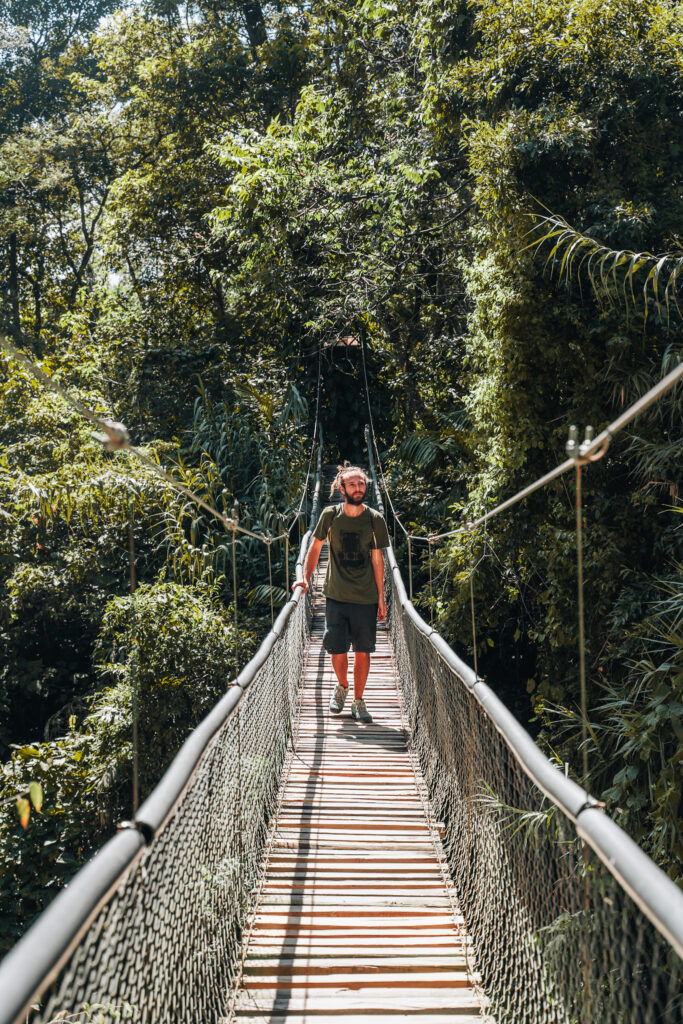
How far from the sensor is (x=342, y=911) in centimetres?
228

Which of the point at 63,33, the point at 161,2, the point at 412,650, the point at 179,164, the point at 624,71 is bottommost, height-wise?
the point at 412,650

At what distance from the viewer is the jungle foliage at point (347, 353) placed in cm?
461

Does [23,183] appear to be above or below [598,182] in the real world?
above

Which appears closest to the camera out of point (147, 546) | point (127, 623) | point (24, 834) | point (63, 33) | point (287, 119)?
point (24, 834)

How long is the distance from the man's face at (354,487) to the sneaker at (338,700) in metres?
0.94

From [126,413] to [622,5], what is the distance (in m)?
6.88

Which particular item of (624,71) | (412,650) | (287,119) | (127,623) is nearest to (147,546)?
(127,623)

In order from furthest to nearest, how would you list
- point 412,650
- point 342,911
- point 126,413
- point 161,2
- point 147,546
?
point 161,2
point 126,413
point 147,546
point 412,650
point 342,911

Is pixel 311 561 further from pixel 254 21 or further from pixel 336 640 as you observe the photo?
pixel 254 21

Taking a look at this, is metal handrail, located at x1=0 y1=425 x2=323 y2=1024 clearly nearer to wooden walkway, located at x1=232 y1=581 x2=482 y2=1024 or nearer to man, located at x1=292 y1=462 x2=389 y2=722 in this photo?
wooden walkway, located at x1=232 y1=581 x2=482 y2=1024

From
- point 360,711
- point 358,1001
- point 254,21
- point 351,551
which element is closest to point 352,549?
point 351,551

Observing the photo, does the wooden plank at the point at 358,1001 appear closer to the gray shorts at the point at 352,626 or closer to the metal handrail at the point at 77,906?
the metal handrail at the point at 77,906

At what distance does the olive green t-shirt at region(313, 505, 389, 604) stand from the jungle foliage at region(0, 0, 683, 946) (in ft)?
3.51

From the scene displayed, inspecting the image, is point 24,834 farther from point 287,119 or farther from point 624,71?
point 287,119
